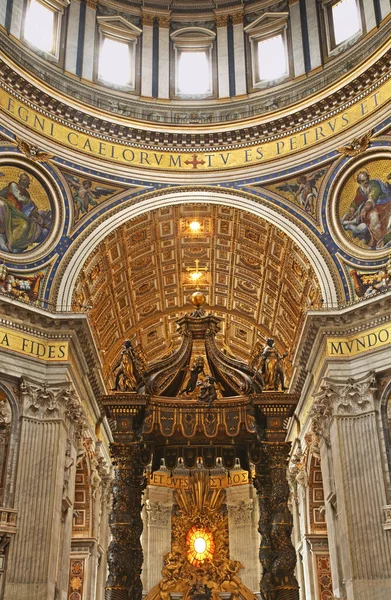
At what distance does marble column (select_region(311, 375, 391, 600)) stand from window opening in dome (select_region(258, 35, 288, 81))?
27.9ft

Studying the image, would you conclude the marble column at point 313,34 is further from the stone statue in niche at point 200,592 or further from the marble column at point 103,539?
the stone statue in niche at point 200,592

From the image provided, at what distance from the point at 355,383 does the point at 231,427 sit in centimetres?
478

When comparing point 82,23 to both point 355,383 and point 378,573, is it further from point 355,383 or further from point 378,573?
point 378,573

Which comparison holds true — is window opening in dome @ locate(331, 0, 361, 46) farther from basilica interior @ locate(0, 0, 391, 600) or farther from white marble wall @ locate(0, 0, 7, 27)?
white marble wall @ locate(0, 0, 7, 27)

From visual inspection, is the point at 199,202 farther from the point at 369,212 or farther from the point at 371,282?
the point at 371,282

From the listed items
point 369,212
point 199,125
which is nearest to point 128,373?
point 369,212

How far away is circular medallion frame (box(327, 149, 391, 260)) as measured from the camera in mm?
16688

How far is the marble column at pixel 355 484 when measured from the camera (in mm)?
13953

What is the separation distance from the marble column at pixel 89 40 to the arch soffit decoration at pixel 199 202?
375cm

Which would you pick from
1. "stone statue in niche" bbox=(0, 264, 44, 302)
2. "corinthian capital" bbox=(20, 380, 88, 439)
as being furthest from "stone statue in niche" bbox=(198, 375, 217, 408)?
"stone statue in niche" bbox=(0, 264, 44, 302)

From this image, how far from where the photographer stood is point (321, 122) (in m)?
17.9

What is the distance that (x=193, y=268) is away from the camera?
21172mm

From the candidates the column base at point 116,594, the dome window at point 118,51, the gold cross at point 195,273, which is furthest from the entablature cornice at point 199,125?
the column base at point 116,594

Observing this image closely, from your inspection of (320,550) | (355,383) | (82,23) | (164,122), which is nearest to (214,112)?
(164,122)
